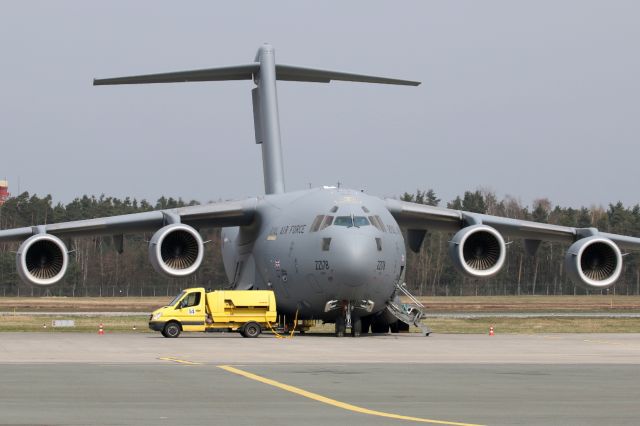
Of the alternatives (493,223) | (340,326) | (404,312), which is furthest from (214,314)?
(493,223)

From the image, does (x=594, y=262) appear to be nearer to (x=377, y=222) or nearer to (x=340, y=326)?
(x=377, y=222)

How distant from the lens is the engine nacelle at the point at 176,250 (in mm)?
30438

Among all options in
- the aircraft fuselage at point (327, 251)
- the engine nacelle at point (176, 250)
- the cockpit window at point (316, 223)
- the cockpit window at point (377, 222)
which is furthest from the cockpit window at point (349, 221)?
the engine nacelle at point (176, 250)

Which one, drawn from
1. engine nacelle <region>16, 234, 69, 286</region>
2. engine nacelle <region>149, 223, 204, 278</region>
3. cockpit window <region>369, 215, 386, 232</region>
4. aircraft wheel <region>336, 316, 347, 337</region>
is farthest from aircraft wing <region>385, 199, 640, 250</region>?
engine nacelle <region>16, 234, 69, 286</region>

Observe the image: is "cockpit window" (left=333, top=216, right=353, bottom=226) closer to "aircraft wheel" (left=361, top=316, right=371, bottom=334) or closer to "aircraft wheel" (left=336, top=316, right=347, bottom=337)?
"aircraft wheel" (left=336, top=316, right=347, bottom=337)

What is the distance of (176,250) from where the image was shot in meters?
31.3

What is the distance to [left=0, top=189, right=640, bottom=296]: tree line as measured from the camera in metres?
89.6

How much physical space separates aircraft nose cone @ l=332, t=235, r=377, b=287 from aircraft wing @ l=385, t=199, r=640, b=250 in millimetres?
4253

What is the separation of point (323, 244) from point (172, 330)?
4.21 m

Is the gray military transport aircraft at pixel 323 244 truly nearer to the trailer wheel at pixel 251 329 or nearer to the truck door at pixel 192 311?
the truck door at pixel 192 311
